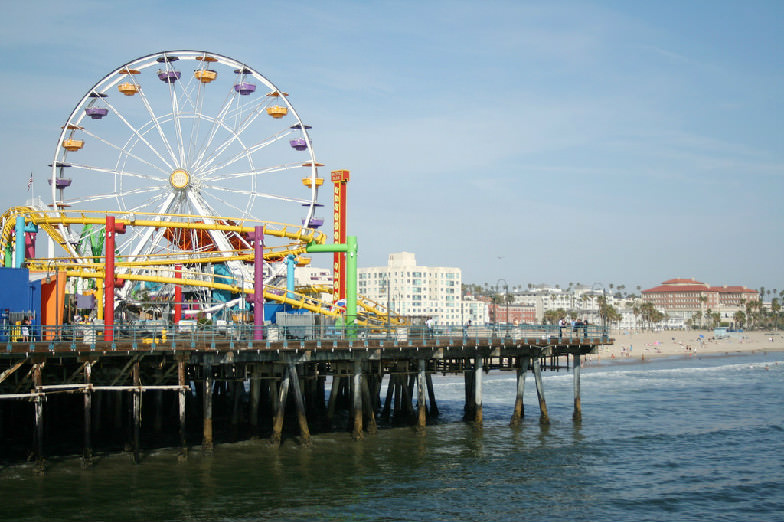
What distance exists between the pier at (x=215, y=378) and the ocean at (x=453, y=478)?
4.01 ft

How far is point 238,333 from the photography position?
37500 mm

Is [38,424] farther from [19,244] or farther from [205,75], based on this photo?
[205,75]

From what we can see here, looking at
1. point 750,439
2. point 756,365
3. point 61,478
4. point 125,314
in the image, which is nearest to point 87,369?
point 61,478

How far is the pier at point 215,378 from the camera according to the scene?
33.0m

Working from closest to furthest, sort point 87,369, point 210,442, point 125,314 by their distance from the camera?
point 87,369 < point 210,442 < point 125,314

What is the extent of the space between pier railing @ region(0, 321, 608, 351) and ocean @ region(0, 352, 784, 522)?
4.66 meters

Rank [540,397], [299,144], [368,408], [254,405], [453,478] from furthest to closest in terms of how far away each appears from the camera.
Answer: [299,144] < [540,397] < [368,408] < [254,405] < [453,478]

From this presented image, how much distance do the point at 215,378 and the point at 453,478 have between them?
10640 mm

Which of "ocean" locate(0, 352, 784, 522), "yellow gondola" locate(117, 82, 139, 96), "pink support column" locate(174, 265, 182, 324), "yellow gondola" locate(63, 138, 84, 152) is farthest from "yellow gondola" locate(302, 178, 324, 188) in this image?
"ocean" locate(0, 352, 784, 522)

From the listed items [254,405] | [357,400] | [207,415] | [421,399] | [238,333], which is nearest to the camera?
[207,415]

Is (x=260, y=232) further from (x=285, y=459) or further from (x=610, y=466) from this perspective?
(x=610, y=466)

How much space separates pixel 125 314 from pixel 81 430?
1174 inches

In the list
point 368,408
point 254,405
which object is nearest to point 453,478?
point 368,408

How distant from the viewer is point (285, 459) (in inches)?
1407
